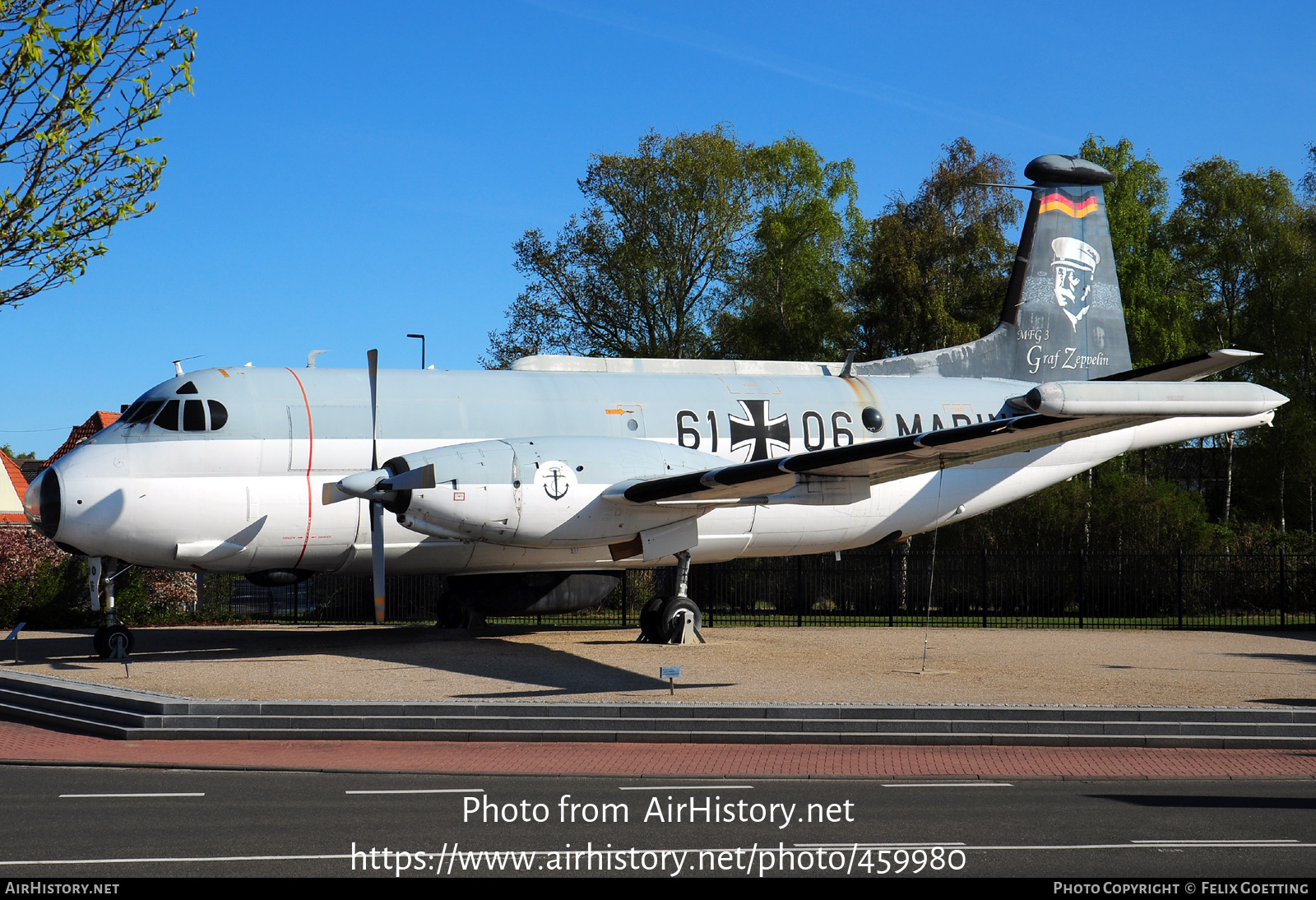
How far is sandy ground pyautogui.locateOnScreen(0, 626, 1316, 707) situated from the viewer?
15.1m

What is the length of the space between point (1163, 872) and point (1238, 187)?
45.9m

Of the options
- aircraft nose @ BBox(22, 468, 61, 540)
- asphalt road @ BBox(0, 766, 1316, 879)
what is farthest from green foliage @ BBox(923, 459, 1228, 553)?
aircraft nose @ BBox(22, 468, 61, 540)

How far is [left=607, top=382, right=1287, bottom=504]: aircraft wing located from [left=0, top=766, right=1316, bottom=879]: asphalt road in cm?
432

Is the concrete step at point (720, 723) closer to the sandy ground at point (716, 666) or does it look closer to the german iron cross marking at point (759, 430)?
the sandy ground at point (716, 666)

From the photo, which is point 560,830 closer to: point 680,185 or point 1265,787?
point 1265,787

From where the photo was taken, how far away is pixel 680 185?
44125 mm

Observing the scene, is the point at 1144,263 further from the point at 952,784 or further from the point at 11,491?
the point at 11,491

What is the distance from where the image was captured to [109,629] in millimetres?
18141

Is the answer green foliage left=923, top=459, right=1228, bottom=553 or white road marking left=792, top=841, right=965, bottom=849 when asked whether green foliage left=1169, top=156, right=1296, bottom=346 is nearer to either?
green foliage left=923, top=459, right=1228, bottom=553

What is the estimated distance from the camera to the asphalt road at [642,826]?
7.83 meters

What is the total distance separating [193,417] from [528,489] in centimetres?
557

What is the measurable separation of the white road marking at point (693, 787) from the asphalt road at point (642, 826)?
47 millimetres

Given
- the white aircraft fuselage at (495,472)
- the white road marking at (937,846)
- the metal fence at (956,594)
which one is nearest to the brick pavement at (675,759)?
the white road marking at (937,846)

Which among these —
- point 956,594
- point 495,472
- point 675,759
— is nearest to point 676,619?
point 495,472
